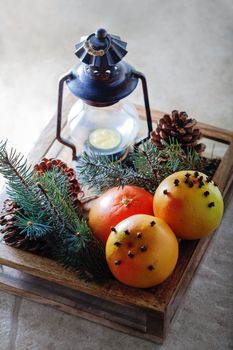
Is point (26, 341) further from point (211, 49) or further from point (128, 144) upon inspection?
point (211, 49)

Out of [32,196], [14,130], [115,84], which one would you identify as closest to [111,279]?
[32,196]

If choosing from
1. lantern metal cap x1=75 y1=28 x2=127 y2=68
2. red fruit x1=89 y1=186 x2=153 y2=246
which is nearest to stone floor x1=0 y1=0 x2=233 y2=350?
red fruit x1=89 y1=186 x2=153 y2=246

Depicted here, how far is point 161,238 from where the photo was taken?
33.8 inches

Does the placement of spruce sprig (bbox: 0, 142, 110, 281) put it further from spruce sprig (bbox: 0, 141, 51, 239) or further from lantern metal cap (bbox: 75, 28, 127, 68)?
lantern metal cap (bbox: 75, 28, 127, 68)

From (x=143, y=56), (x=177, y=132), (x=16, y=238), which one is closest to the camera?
(x=16, y=238)

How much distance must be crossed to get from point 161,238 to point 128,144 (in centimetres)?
37

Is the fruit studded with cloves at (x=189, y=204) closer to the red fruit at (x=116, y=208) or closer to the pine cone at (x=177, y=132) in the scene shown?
the red fruit at (x=116, y=208)

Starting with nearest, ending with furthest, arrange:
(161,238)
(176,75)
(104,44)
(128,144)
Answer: (161,238) < (104,44) < (128,144) < (176,75)

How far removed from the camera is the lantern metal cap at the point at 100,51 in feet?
3.27

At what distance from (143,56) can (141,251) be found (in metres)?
1.00

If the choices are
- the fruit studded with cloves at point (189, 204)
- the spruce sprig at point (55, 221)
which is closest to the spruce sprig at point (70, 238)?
the spruce sprig at point (55, 221)

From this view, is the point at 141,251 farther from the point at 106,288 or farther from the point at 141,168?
the point at 141,168

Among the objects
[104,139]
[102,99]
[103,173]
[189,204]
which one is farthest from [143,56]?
[189,204]

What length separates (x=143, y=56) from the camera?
1726 millimetres
